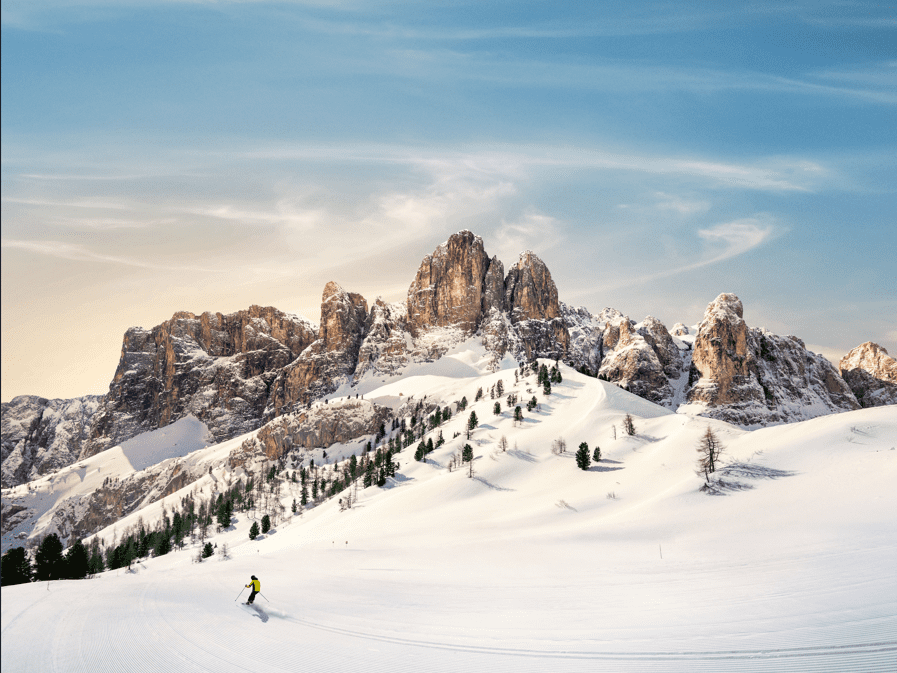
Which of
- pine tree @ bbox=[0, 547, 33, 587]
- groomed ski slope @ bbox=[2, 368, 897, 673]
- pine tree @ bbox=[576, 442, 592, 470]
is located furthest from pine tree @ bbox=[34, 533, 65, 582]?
pine tree @ bbox=[576, 442, 592, 470]

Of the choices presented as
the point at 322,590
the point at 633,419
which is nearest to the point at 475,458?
the point at 633,419

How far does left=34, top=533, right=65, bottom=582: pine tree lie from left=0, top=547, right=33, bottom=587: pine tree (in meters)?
0.87

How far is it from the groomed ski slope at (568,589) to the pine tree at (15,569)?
14.3 metres

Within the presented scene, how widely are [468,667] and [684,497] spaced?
54087 millimetres

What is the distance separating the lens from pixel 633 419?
374 ft

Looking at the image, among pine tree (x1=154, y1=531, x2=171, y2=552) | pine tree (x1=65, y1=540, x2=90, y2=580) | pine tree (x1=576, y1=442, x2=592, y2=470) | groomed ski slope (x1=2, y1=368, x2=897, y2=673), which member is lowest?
pine tree (x1=154, y1=531, x2=171, y2=552)

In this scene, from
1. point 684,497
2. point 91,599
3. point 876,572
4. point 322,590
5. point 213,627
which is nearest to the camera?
point 213,627

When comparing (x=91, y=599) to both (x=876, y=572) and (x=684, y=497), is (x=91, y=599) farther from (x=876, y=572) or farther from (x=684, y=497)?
(x=684, y=497)

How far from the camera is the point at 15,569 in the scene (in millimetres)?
48188

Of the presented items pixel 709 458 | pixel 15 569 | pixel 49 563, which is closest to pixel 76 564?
pixel 49 563

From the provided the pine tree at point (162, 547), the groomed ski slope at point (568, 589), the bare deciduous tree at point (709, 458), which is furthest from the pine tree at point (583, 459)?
the pine tree at point (162, 547)

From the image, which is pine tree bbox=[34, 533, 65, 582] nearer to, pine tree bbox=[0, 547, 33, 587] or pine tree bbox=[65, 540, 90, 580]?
pine tree bbox=[65, 540, 90, 580]

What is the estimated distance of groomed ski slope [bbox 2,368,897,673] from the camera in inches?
714

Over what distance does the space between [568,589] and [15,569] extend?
50.9m
